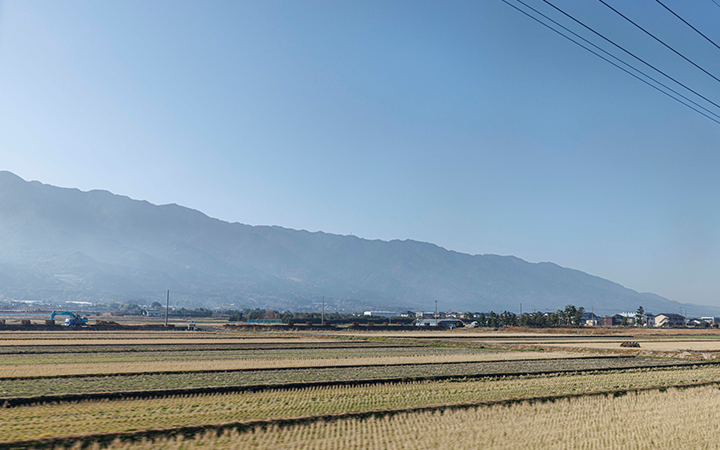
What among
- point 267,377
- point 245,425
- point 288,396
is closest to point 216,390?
point 288,396

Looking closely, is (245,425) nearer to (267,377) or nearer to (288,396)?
(288,396)

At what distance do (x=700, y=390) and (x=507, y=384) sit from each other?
8578 mm

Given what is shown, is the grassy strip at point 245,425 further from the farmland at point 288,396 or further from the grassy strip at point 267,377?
the grassy strip at point 267,377

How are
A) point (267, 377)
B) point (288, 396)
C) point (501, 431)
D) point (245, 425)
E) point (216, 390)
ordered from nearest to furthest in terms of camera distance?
point (245, 425)
point (501, 431)
point (288, 396)
point (216, 390)
point (267, 377)

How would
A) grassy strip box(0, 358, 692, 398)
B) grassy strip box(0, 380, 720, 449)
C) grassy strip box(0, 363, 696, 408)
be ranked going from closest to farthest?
1. grassy strip box(0, 380, 720, 449)
2. grassy strip box(0, 363, 696, 408)
3. grassy strip box(0, 358, 692, 398)

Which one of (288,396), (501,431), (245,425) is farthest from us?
(288,396)

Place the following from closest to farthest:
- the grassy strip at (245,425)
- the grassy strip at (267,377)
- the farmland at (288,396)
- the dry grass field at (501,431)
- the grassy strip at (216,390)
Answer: the grassy strip at (245,425)
the dry grass field at (501,431)
the farmland at (288,396)
the grassy strip at (216,390)
the grassy strip at (267,377)

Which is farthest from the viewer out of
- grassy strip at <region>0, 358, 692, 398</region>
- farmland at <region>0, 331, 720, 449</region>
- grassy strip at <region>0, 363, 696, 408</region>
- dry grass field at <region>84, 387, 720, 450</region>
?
grassy strip at <region>0, 358, 692, 398</region>

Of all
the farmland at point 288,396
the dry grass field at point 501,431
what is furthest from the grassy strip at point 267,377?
the dry grass field at point 501,431

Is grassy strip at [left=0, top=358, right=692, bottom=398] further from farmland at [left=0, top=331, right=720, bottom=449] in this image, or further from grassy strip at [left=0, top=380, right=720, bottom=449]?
grassy strip at [left=0, top=380, right=720, bottom=449]

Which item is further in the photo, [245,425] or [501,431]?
[501,431]

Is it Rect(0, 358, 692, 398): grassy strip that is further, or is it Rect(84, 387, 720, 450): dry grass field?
Rect(0, 358, 692, 398): grassy strip

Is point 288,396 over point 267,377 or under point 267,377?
over

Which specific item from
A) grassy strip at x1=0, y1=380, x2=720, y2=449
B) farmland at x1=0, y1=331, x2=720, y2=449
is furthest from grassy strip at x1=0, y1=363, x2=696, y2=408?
grassy strip at x1=0, y1=380, x2=720, y2=449
